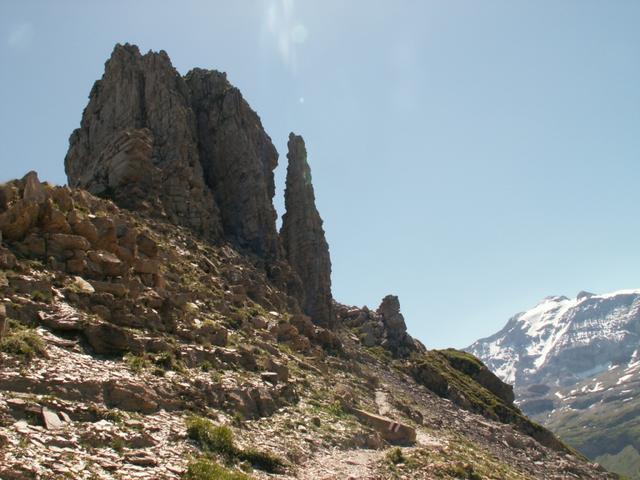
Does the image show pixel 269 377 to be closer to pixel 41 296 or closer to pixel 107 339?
pixel 107 339

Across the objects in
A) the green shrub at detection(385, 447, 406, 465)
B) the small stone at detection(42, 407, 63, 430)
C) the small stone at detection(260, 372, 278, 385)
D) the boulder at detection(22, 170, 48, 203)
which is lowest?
the green shrub at detection(385, 447, 406, 465)

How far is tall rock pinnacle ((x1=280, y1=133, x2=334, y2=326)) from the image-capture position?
96812 millimetres

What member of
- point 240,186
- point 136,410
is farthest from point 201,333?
point 240,186

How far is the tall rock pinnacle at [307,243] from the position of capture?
3812 inches

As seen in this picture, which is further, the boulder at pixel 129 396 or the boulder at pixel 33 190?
the boulder at pixel 33 190

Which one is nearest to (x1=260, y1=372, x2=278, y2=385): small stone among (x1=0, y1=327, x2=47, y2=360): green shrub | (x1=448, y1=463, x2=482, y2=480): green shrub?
(x1=448, y1=463, x2=482, y2=480): green shrub

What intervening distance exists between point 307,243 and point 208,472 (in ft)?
264

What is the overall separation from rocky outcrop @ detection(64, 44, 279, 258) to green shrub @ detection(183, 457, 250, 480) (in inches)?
1838

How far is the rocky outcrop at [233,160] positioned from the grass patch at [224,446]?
5586 cm

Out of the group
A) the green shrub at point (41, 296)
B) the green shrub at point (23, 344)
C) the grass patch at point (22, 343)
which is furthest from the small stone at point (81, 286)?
the green shrub at point (23, 344)

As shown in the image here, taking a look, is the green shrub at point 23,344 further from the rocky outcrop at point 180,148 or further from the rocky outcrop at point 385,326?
the rocky outcrop at point 385,326

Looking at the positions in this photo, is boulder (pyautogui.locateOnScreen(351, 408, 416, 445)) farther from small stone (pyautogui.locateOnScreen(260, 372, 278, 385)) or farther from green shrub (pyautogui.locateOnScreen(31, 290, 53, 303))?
green shrub (pyautogui.locateOnScreen(31, 290, 53, 303))

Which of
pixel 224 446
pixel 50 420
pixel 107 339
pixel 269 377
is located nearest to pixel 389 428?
pixel 269 377

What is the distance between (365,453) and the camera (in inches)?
1287
